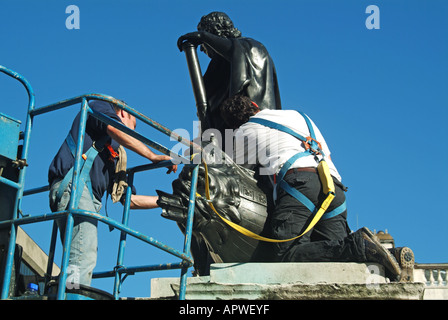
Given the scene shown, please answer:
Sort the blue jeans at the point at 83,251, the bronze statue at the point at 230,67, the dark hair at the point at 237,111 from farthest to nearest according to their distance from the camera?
1. the bronze statue at the point at 230,67
2. the dark hair at the point at 237,111
3. the blue jeans at the point at 83,251

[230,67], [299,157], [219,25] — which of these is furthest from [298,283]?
[219,25]

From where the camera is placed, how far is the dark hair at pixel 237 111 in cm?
662

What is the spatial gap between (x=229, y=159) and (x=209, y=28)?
97.5 inches

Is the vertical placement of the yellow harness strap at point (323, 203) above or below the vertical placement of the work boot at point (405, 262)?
above

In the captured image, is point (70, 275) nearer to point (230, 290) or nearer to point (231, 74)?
point (230, 290)

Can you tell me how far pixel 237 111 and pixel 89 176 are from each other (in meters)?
1.77

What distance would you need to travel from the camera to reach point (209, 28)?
26.8ft

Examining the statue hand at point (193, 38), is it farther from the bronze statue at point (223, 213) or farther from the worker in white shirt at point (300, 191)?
the bronze statue at point (223, 213)

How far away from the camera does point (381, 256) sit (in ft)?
17.0

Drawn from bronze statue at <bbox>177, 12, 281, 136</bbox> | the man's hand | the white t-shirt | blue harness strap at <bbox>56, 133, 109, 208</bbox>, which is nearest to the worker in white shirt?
the white t-shirt

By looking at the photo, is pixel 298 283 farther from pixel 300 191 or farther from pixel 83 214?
pixel 83 214

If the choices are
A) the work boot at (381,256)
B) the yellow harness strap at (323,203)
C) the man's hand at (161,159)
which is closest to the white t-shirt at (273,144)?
the yellow harness strap at (323,203)

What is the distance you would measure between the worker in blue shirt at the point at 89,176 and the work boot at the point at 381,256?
1588 millimetres
